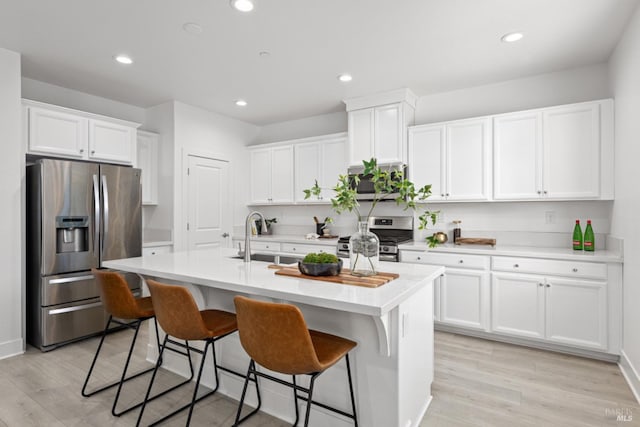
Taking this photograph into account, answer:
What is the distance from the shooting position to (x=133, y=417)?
2137 mm

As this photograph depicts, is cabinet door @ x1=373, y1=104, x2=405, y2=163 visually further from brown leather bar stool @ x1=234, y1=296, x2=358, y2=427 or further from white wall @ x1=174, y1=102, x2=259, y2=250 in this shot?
brown leather bar stool @ x1=234, y1=296, x2=358, y2=427

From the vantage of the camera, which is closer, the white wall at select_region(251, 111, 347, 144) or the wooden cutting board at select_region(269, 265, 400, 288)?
the wooden cutting board at select_region(269, 265, 400, 288)

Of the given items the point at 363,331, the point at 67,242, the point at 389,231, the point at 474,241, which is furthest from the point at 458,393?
the point at 67,242

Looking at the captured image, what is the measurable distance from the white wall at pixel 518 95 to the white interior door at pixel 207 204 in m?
2.85

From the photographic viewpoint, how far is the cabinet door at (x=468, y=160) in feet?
11.8

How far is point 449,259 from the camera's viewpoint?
3.52m

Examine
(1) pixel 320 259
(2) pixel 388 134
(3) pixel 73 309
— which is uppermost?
(2) pixel 388 134

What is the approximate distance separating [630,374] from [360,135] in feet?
10.7

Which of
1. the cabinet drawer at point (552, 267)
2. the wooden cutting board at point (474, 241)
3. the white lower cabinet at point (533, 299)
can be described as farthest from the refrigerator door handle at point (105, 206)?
the cabinet drawer at point (552, 267)

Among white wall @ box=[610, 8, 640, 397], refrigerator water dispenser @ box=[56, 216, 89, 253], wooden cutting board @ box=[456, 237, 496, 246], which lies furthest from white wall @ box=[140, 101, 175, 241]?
white wall @ box=[610, 8, 640, 397]

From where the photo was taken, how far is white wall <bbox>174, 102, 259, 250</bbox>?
14.7 feet

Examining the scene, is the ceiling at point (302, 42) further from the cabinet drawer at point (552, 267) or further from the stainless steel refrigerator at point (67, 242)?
the cabinet drawer at point (552, 267)

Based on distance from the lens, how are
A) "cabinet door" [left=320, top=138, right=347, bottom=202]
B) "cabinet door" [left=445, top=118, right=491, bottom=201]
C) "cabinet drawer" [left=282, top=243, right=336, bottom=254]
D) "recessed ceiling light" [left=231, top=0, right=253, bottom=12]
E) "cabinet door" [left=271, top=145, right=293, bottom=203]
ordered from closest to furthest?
"recessed ceiling light" [left=231, top=0, right=253, bottom=12] → "cabinet door" [left=445, top=118, right=491, bottom=201] → "cabinet drawer" [left=282, top=243, right=336, bottom=254] → "cabinet door" [left=320, top=138, right=347, bottom=202] → "cabinet door" [left=271, top=145, right=293, bottom=203]

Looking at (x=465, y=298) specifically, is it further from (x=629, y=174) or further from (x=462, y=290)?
(x=629, y=174)
